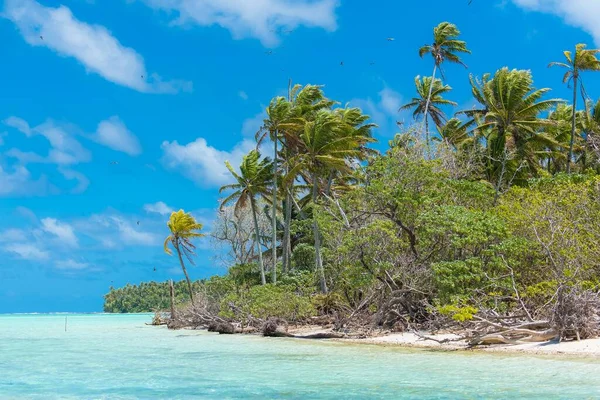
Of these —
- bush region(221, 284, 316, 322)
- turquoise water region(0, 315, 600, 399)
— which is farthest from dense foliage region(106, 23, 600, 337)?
turquoise water region(0, 315, 600, 399)

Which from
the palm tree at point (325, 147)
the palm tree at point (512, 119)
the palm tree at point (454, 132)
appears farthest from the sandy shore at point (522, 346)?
the palm tree at point (454, 132)

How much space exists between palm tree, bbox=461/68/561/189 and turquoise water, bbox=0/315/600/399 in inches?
678

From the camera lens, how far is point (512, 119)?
31609mm

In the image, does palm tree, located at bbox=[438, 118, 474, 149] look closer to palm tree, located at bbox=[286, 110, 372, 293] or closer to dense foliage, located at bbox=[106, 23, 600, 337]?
dense foliage, located at bbox=[106, 23, 600, 337]

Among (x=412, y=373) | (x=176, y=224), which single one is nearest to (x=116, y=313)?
(x=176, y=224)

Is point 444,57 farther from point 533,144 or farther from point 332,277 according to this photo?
point 332,277

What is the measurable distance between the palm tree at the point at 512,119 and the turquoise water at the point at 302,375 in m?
17.2

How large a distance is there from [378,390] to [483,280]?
31.9ft

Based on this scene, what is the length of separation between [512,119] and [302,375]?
23.3 m

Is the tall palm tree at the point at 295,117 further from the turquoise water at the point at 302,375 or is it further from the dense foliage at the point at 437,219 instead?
the turquoise water at the point at 302,375

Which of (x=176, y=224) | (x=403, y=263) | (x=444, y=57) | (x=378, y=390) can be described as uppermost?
(x=444, y=57)

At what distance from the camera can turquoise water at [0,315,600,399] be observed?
9930 millimetres

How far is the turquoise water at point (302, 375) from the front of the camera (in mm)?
9930

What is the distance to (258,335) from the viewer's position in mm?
26359
